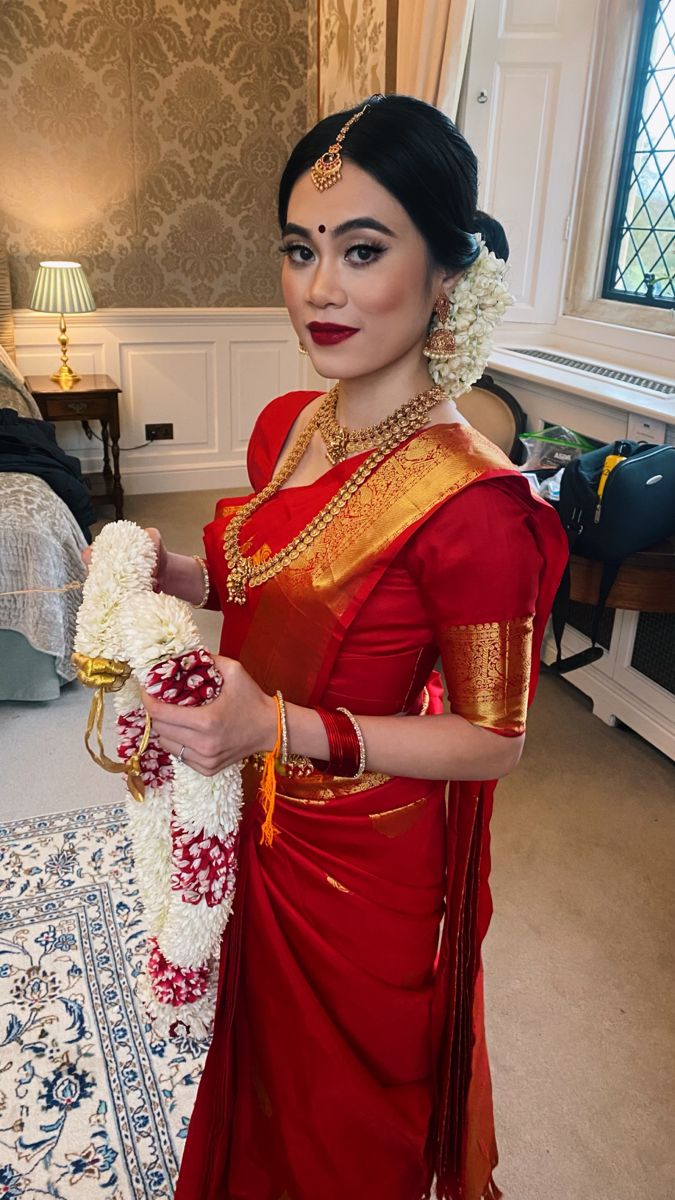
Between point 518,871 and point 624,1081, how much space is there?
578 millimetres

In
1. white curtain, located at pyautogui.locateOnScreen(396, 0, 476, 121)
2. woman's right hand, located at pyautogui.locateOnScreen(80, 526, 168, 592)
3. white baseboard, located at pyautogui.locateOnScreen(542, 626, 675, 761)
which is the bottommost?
white baseboard, located at pyautogui.locateOnScreen(542, 626, 675, 761)

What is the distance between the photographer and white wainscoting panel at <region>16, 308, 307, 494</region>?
15.0 ft

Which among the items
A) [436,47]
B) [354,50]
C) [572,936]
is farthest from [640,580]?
[354,50]

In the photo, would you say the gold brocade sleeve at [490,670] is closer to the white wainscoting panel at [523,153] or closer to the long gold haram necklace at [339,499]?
the long gold haram necklace at [339,499]

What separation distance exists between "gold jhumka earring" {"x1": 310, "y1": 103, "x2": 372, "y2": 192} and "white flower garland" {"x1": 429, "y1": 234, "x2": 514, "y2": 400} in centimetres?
16

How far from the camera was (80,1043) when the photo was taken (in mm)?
1642

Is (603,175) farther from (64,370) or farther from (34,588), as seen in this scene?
(64,370)

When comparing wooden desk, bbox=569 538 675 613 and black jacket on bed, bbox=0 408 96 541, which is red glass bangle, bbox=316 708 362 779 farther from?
black jacket on bed, bbox=0 408 96 541

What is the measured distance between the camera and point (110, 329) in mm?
4574

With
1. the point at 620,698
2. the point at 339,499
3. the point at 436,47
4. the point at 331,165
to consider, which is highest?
the point at 436,47

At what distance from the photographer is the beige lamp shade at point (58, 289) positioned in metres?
3.99

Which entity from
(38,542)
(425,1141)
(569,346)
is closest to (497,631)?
(425,1141)

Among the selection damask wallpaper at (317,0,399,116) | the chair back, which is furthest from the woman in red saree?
damask wallpaper at (317,0,399,116)

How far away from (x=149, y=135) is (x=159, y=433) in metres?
1.47
